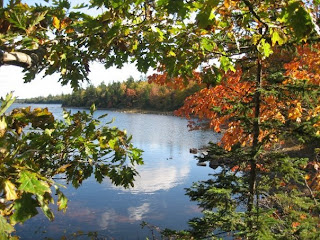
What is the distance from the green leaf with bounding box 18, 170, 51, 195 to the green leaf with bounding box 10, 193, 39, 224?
9 centimetres

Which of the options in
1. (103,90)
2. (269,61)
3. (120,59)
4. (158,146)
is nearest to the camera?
(120,59)

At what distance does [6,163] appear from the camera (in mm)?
1548

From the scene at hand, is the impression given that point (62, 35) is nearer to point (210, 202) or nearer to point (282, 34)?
point (282, 34)

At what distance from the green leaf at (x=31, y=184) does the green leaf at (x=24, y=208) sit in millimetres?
Answer: 86

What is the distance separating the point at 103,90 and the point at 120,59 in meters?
141

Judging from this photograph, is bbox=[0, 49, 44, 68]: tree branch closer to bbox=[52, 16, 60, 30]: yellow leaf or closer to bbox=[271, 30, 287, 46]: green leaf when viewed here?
bbox=[52, 16, 60, 30]: yellow leaf

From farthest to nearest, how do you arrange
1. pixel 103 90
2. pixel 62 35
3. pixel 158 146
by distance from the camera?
1. pixel 103 90
2. pixel 158 146
3. pixel 62 35

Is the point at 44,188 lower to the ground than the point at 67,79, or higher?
lower

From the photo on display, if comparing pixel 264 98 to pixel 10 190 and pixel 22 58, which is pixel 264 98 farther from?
pixel 10 190

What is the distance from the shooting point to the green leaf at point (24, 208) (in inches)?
58.0

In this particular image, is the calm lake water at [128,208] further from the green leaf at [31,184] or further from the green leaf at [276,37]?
the green leaf at [31,184]

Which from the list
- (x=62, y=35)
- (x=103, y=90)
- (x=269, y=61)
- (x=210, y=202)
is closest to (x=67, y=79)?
(x=62, y=35)

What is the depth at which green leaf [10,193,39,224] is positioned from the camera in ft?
4.83

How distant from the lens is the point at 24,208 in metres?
1.49
